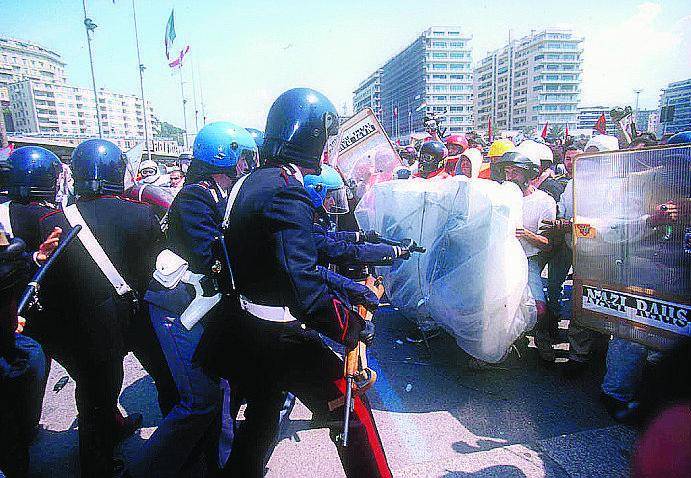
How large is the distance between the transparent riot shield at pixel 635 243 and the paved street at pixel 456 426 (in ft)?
2.48

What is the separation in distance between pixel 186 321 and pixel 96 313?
629mm

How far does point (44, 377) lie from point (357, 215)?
145 inches

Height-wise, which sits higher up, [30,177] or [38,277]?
[30,177]

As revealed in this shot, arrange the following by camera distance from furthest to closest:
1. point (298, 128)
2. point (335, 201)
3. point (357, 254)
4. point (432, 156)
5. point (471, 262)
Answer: point (432, 156)
point (335, 201)
point (471, 262)
point (357, 254)
point (298, 128)

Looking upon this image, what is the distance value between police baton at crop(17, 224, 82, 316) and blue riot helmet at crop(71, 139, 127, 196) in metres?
0.31

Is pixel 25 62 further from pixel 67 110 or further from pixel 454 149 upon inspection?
A: pixel 454 149

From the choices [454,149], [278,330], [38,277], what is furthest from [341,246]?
[454,149]

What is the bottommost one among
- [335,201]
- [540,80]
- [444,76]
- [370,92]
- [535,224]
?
Answer: [535,224]

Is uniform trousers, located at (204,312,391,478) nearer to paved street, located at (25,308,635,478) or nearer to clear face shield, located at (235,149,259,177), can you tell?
paved street, located at (25,308,635,478)

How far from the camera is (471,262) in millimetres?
3418

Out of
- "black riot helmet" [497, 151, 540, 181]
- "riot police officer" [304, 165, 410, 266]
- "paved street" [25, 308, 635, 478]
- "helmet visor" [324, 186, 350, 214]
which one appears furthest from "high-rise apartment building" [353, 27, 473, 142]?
"paved street" [25, 308, 635, 478]

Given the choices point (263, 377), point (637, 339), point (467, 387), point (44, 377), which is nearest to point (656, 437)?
point (263, 377)

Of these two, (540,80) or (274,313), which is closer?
(274,313)

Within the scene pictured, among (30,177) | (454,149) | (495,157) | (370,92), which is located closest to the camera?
(30,177)
